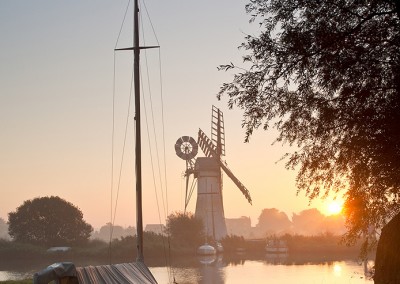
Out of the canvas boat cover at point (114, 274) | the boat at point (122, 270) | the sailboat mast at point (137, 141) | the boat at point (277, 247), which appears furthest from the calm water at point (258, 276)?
the boat at point (277, 247)

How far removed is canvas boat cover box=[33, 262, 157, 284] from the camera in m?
17.7

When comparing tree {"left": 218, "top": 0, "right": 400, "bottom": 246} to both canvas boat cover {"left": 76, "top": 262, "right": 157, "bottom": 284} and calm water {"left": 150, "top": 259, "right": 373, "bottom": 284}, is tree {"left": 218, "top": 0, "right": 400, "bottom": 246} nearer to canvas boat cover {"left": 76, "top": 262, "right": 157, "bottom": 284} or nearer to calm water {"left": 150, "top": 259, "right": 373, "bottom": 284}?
canvas boat cover {"left": 76, "top": 262, "right": 157, "bottom": 284}

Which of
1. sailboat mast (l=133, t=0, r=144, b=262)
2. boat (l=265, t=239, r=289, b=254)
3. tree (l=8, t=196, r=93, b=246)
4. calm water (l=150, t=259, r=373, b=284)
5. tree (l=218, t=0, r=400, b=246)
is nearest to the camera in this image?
tree (l=218, t=0, r=400, b=246)

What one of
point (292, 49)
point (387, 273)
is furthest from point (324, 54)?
point (387, 273)

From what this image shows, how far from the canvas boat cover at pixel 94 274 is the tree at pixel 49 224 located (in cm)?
8081

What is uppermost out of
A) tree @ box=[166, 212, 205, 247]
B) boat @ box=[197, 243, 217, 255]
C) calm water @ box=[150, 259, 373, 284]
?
tree @ box=[166, 212, 205, 247]

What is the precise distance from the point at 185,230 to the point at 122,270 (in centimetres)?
8645

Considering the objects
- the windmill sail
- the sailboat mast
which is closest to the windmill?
the windmill sail

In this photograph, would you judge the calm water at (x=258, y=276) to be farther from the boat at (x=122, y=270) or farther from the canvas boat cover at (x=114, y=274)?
the canvas boat cover at (x=114, y=274)

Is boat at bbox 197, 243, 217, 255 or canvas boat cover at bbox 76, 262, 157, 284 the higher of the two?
boat at bbox 197, 243, 217, 255

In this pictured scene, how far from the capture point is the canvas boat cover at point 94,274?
1768 cm

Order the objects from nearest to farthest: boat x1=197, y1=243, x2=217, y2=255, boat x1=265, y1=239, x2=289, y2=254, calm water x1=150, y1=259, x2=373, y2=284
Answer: calm water x1=150, y1=259, x2=373, y2=284
boat x1=197, y1=243, x2=217, y2=255
boat x1=265, y1=239, x2=289, y2=254

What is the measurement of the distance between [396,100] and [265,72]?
12.1 feet

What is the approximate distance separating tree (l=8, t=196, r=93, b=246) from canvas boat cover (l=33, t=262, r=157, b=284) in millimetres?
80808
